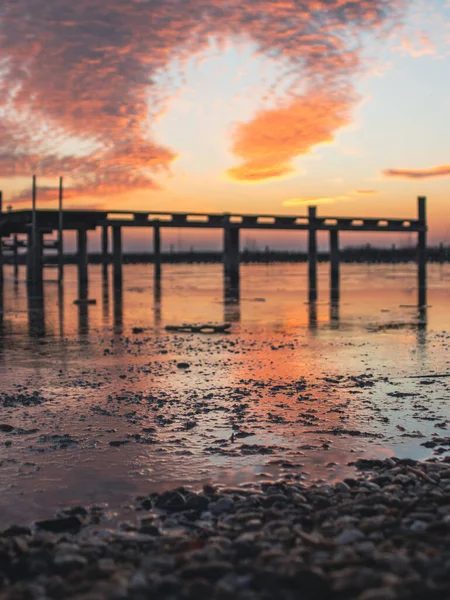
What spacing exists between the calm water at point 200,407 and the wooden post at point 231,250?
2428cm

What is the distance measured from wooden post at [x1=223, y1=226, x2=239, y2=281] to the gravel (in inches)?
1456

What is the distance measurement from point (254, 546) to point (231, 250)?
39.8 meters

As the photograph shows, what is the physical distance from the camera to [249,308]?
2847cm

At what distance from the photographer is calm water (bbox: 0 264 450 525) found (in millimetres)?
6625

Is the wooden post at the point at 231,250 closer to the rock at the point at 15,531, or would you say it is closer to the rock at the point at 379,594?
the rock at the point at 15,531

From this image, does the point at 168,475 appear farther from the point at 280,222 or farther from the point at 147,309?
the point at 280,222

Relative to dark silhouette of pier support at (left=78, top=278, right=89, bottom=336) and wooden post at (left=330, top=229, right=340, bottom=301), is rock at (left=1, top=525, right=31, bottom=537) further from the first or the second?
wooden post at (left=330, top=229, right=340, bottom=301)

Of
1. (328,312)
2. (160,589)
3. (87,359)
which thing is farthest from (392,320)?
(160,589)

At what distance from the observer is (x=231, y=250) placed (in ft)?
145

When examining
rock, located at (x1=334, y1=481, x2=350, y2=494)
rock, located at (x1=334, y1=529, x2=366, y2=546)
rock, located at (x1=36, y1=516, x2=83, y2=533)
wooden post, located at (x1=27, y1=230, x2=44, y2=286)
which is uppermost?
wooden post, located at (x1=27, y1=230, x2=44, y2=286)

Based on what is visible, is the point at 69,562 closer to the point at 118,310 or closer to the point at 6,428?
the point at 6,428

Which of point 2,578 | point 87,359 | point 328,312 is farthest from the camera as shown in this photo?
point 328,312

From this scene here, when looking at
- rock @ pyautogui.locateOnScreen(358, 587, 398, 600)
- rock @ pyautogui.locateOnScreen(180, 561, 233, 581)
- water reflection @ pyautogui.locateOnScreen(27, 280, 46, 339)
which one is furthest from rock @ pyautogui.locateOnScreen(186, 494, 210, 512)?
water reflection @ pyautogui.locateOnScreen(27, 280, 46, 339)

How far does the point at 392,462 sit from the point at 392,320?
653 inches
